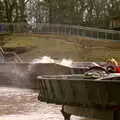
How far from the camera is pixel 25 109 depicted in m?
14.9

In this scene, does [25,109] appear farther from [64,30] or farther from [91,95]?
[64,30]

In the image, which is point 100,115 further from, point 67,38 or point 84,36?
point 84,36

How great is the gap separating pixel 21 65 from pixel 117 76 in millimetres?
15222

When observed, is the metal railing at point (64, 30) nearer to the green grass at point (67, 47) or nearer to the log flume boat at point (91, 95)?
the green grass at point (67, 47)

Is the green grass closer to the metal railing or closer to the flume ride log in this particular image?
the metal railing

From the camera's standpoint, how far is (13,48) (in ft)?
150

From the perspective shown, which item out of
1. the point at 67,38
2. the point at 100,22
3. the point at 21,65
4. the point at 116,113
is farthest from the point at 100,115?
the point at 100,22

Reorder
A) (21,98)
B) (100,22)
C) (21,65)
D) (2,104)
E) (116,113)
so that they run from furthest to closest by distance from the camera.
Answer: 1. (100,22)
2. (21,65)
3. (21,98)
4. (2,104)
5. (116,113)

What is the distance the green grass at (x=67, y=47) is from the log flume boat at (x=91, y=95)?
30.5 meters

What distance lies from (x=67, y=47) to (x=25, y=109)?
106ft

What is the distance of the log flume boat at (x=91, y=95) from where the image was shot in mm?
8984

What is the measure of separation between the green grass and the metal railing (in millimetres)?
2543

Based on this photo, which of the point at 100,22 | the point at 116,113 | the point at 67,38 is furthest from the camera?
the point at 100,22

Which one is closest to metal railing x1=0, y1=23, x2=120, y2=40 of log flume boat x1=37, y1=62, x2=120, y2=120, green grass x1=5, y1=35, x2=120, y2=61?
green grass x1=5, y1=35, x2=120, y2=61
